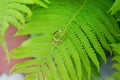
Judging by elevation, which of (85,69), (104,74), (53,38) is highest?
(53,38)

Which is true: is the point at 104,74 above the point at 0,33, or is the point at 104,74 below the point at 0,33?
below

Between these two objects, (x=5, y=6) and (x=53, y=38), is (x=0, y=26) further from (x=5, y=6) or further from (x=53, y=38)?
(x=53, y=38)

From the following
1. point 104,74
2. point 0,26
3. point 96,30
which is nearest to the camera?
point 0,26

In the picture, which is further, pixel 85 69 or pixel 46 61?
pixel 85 69

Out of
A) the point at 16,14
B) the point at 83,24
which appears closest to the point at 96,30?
the point at 83,24

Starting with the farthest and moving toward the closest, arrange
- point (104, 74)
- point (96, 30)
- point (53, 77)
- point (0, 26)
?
point (104, 74)
point (96, 30)
point (53, 77)
point (0, 26)

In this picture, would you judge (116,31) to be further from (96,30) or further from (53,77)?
(53,77)
